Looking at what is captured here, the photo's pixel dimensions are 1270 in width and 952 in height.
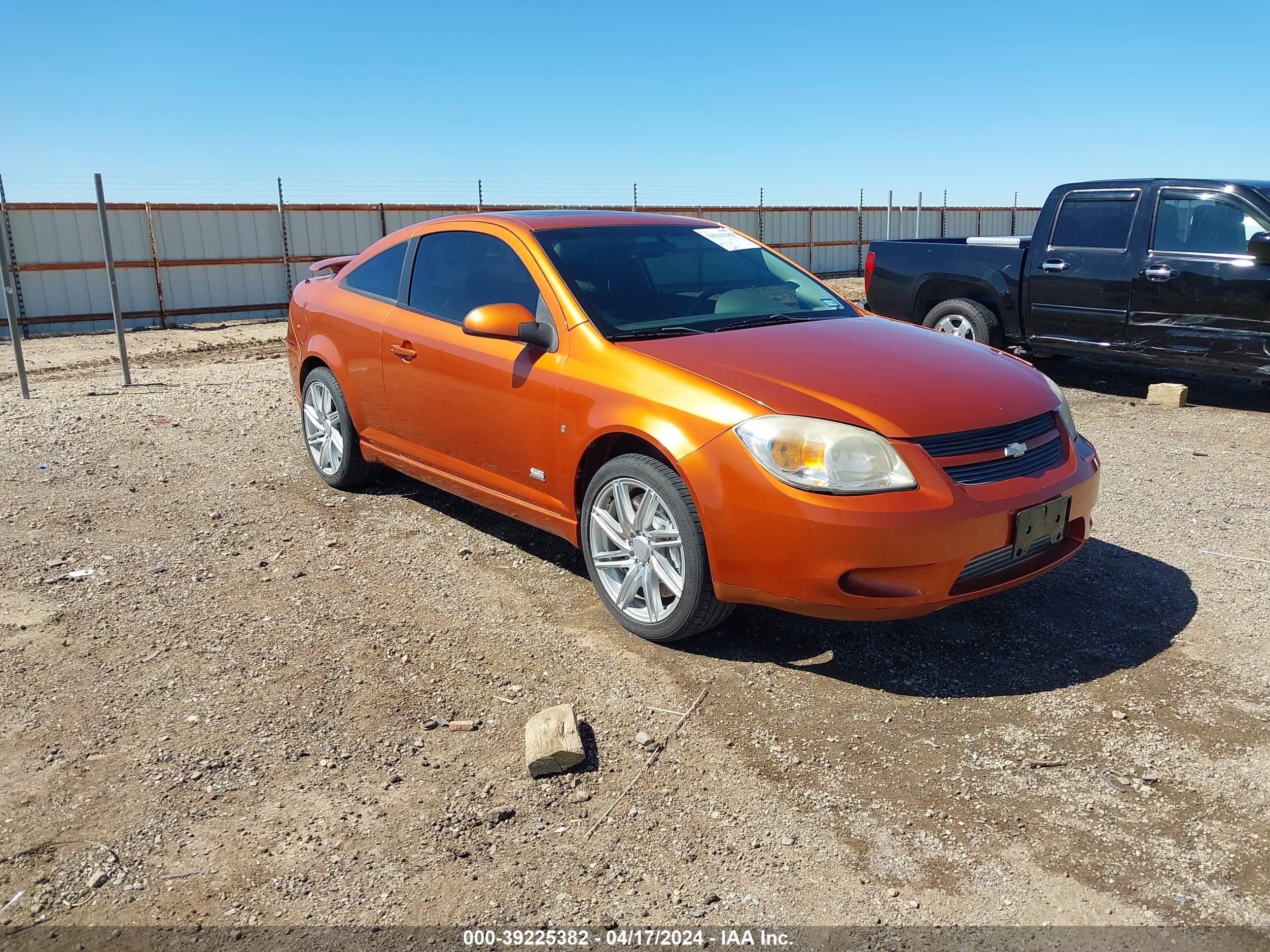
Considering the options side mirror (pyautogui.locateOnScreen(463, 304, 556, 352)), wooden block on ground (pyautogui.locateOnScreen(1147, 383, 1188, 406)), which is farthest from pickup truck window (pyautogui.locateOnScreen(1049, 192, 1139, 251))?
side mirror (pyautogui.locateOnScreen(463, 304, 556, 352))

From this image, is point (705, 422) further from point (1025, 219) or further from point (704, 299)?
point (1025, 219)

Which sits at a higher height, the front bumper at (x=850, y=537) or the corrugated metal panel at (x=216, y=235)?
the corrugated metal panel at (x=216, y=235)

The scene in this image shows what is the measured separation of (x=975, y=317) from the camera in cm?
963

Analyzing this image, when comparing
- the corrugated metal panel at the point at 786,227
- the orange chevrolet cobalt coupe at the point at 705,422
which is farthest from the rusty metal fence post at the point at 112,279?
the corrugated metal panel at the point at 786,227

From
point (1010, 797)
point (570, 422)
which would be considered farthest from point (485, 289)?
point (1010, 797)

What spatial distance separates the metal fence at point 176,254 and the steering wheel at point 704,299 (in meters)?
14.6

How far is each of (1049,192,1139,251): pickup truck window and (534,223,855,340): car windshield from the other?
4801 mm

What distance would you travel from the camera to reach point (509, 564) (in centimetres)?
493

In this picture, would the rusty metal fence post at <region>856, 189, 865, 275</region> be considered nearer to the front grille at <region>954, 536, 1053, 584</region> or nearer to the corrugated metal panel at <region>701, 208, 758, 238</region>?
the corrugated metal panel at <region>701, 208, 758, 238</region>

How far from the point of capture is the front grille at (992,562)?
137 inches

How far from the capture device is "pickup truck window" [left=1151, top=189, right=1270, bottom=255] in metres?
7.96

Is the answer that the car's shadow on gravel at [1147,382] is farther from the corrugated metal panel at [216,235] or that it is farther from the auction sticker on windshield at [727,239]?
the corrugated metal panel at [216,235]

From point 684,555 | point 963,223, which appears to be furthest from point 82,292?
point 963,223

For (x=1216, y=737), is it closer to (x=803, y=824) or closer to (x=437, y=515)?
(x=803, y=824)
